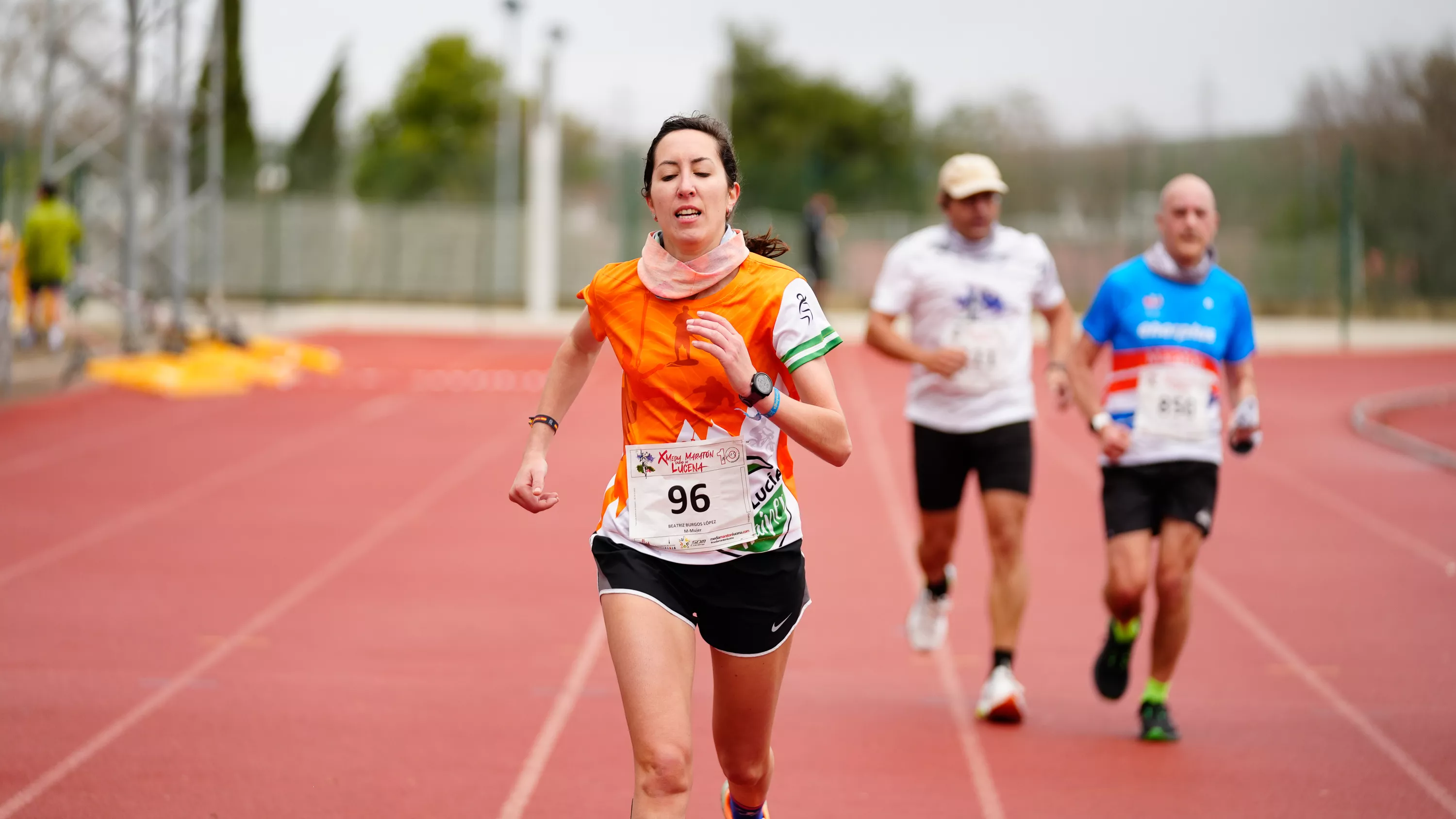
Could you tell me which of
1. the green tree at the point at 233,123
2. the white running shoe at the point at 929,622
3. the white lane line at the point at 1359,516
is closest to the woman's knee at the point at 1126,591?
the white running shoe at the point at 929,622

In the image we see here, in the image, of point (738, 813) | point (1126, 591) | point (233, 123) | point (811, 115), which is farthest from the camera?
point (811, 115)

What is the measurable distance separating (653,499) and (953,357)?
2.89 meters

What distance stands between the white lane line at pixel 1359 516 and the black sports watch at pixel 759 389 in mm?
7075

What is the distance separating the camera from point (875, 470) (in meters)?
13.7

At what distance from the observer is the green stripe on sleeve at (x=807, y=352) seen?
3.70m

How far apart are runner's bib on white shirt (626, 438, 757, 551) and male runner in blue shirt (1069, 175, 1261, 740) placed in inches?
95.9

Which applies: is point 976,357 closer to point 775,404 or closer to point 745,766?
point 745,766

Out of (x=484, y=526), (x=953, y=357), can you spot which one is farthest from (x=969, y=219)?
(x=484, y=526)

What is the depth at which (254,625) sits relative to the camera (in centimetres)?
778

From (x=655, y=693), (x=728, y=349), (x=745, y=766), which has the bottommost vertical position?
(x=745, y=766)

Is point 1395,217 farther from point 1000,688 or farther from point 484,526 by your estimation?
point 1000,688

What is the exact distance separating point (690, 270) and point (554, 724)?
2941 millimetres

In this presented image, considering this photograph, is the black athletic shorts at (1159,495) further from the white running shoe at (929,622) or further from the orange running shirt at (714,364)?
the orange running shirt at (714,364)

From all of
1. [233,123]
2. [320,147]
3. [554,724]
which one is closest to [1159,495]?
[554,724]
